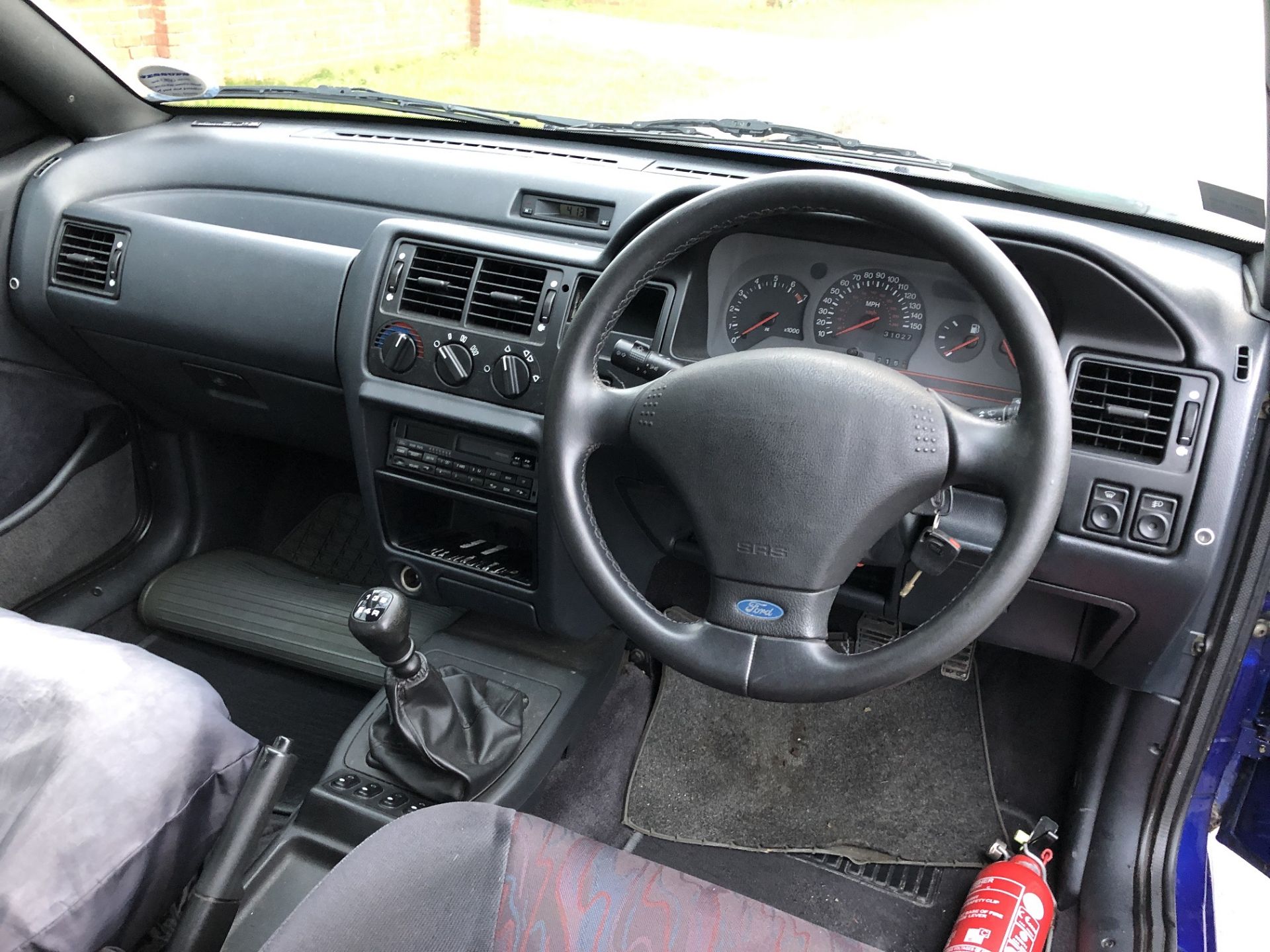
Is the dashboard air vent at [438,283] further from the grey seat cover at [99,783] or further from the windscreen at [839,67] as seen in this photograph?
the grey seat cover at [99,783]

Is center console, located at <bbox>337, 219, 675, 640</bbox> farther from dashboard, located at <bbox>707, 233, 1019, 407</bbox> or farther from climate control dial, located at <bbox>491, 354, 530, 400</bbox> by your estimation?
dashboard, located at <bbox>707, 233, 1019, 407</bbox>

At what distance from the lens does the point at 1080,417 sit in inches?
55.3

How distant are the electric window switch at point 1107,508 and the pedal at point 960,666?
25.6 inches

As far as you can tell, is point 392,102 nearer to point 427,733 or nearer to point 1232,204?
point 427,733

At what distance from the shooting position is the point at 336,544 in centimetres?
261

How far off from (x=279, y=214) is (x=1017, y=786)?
1.88 meters

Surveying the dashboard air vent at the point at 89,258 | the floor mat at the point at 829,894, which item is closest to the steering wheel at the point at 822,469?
the floor mat at the point at 829,894

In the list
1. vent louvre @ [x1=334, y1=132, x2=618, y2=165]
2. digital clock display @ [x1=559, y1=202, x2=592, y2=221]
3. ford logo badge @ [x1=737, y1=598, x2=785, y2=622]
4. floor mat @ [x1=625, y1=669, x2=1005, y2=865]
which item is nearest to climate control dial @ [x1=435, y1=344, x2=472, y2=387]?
digital clock display @ [x1=559, y1=202, x2=592, y2=221]

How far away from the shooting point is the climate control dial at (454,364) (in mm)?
1631

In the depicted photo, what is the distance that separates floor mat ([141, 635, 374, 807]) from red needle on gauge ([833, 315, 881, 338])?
125 cm

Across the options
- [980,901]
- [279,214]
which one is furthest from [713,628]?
[279,214]

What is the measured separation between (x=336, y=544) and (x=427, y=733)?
1.13 meters

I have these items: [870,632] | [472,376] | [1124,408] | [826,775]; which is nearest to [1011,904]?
[826,775]

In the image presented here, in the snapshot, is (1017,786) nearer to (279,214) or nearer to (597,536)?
(597,536)
